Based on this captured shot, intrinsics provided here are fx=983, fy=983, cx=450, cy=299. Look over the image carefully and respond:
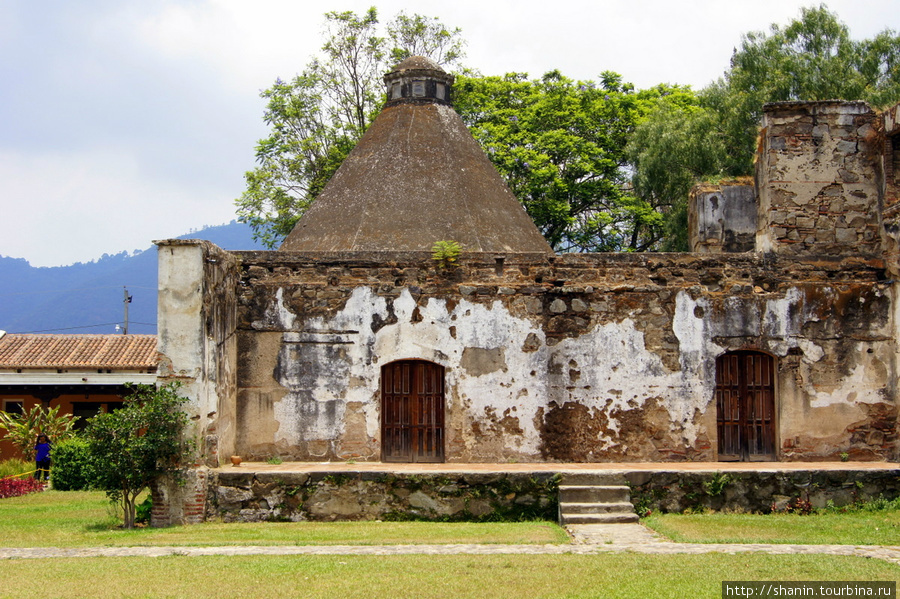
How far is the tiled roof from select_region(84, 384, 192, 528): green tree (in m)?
11.9

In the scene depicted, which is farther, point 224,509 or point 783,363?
point 783,363

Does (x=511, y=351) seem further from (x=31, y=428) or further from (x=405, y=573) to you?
(x=31, y=428)

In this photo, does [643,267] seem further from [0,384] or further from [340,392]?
[0,384]

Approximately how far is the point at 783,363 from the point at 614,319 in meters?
2.35

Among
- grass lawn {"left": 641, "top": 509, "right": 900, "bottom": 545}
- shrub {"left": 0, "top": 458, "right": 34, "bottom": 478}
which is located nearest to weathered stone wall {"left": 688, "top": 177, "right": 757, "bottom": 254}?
grass lawn {"left": 641, "top": 509, "right": 900, "bottom": 545}

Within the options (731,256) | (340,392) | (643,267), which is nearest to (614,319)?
(643,267)

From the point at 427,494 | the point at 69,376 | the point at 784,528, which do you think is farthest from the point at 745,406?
the point at 69,376

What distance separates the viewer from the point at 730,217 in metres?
14.9

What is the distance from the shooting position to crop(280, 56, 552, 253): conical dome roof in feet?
49.5

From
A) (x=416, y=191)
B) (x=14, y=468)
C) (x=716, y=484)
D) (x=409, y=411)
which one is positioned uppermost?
(x=416, y=191)

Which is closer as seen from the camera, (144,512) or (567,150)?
(144,512)

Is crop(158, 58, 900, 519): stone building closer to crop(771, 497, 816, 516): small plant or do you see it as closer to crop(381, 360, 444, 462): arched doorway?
crop(381, 360, 444, 462): arched doorway

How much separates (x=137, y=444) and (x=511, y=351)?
16.0 feet

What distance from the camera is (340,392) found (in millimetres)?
13109
